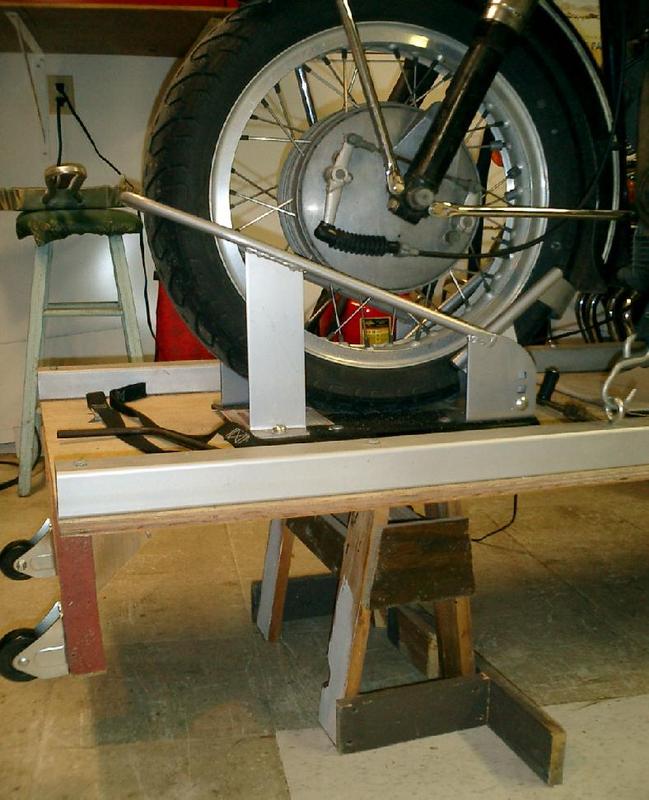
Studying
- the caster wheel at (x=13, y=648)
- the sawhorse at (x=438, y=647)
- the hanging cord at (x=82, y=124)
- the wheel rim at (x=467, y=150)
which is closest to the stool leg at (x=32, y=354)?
the hanging cord at (x=82, y=124)

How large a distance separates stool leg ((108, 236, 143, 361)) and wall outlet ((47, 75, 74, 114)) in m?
0.71

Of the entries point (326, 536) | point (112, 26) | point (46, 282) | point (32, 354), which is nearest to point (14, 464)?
point (32, 354)

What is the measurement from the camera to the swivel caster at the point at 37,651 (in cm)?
91

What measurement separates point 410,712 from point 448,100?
86 cm

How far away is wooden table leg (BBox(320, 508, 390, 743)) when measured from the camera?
3.65 feet

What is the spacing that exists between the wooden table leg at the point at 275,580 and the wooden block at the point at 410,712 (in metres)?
0.34

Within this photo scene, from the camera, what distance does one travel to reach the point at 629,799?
3.49ft

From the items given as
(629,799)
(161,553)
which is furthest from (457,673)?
(161,553)

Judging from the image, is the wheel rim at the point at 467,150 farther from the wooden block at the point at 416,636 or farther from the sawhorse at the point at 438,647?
the wooden block at the point at 416,636

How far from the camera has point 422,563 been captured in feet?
3.74

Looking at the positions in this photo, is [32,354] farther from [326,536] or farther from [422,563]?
[422,563]

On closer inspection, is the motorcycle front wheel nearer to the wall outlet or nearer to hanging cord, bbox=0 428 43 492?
hanging cord, bbox=0 428 43 492

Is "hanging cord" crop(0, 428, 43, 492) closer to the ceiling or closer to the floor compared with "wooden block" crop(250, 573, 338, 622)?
closer to the floor

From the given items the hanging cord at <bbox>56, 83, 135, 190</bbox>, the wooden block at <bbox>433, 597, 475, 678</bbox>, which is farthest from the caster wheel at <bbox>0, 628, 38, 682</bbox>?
the hanging cord at <bbox>56, 83, 135, 190</bbox>
